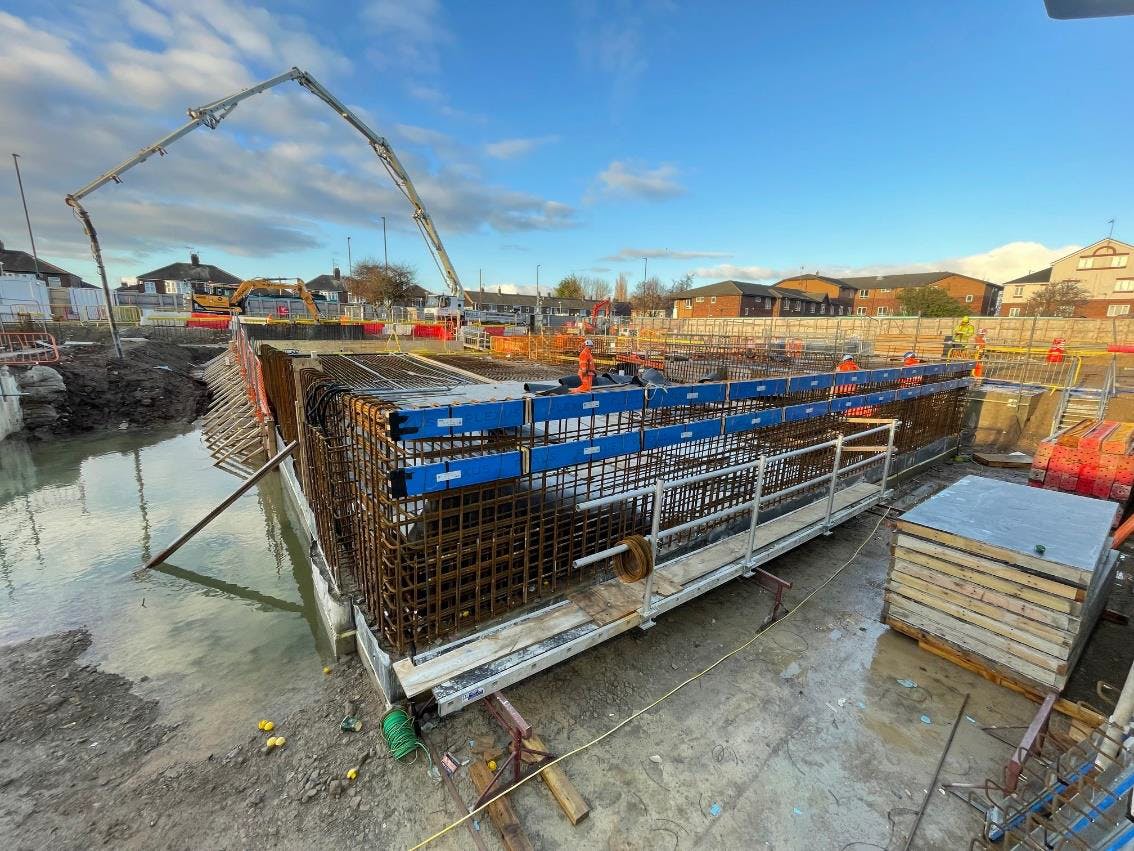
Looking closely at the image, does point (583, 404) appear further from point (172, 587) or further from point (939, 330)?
point (939, 330)

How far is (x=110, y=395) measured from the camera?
688 inches

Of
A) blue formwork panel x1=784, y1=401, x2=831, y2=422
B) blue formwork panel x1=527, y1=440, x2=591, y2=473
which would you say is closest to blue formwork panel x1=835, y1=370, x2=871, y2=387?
blue formwork panel x1=784, y1=401, x2=831, y2=422

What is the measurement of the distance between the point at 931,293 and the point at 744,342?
40.8 metres

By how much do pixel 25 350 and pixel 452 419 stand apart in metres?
25.4

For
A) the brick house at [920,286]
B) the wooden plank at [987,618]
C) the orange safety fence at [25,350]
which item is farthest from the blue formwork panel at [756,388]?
the brick house at [920,286]

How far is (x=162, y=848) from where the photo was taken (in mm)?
2861

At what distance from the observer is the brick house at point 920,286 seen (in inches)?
2736

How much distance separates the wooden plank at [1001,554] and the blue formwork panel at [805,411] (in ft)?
6.16

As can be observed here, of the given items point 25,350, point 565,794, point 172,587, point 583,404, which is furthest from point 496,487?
point 25,350

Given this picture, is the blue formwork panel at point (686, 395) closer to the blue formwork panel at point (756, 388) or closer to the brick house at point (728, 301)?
the blue formwork panel at point (756, 388)

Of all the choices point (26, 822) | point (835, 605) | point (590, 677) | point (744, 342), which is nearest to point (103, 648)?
point (26, 822)

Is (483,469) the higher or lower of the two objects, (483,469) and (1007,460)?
the higher

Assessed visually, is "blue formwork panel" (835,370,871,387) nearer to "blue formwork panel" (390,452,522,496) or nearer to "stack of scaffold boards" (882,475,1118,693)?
"stack of scaffold boards" (882,475,1118,693)

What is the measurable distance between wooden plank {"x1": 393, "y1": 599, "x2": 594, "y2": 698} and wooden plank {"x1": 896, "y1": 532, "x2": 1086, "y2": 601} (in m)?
3.08
